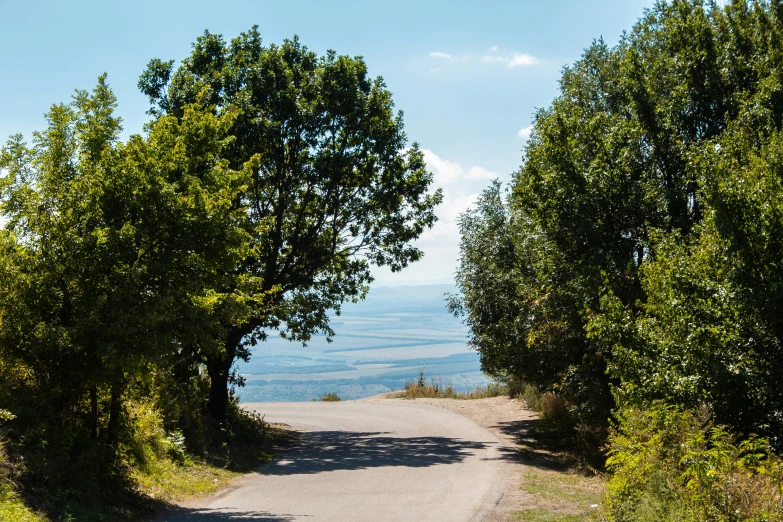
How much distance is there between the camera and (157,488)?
12.2 metres

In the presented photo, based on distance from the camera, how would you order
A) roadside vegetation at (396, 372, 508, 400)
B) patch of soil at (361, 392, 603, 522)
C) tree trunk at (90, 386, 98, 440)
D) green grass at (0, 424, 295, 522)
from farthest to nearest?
roadside vegetation at (396, 372, 508, 400) < patch of soil at (361, 392, 603, 522) < tree trunk at (90, 386, 98, 440) < green grass at (0, 424, 295, 522)

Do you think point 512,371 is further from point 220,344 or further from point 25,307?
point 25,307

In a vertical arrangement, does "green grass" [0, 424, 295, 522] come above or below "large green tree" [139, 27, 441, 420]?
below

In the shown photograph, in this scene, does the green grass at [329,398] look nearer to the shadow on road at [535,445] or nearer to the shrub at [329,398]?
the shrub at [329,398]

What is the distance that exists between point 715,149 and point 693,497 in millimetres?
7197

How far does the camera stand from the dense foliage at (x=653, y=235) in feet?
34.9

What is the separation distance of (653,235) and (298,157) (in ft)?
36.6

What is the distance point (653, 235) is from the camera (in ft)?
42.8

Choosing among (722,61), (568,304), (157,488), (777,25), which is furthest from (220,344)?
(777,25)

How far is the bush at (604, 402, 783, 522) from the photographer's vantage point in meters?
7.64

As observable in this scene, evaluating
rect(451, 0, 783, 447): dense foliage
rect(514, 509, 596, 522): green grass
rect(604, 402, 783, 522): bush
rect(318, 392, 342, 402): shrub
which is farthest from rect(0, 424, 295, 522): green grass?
rect(318, 392, 342, 402): shrub

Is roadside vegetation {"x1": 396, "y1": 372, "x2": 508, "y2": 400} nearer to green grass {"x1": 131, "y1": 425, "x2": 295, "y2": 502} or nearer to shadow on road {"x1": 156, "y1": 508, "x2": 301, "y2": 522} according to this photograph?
green grass {"x1": 131, "y1": 425, "x2": 295, "y2": 502}

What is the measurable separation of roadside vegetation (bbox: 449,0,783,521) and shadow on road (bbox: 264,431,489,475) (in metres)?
2.98

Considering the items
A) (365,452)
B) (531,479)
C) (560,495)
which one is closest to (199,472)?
(365,452)
